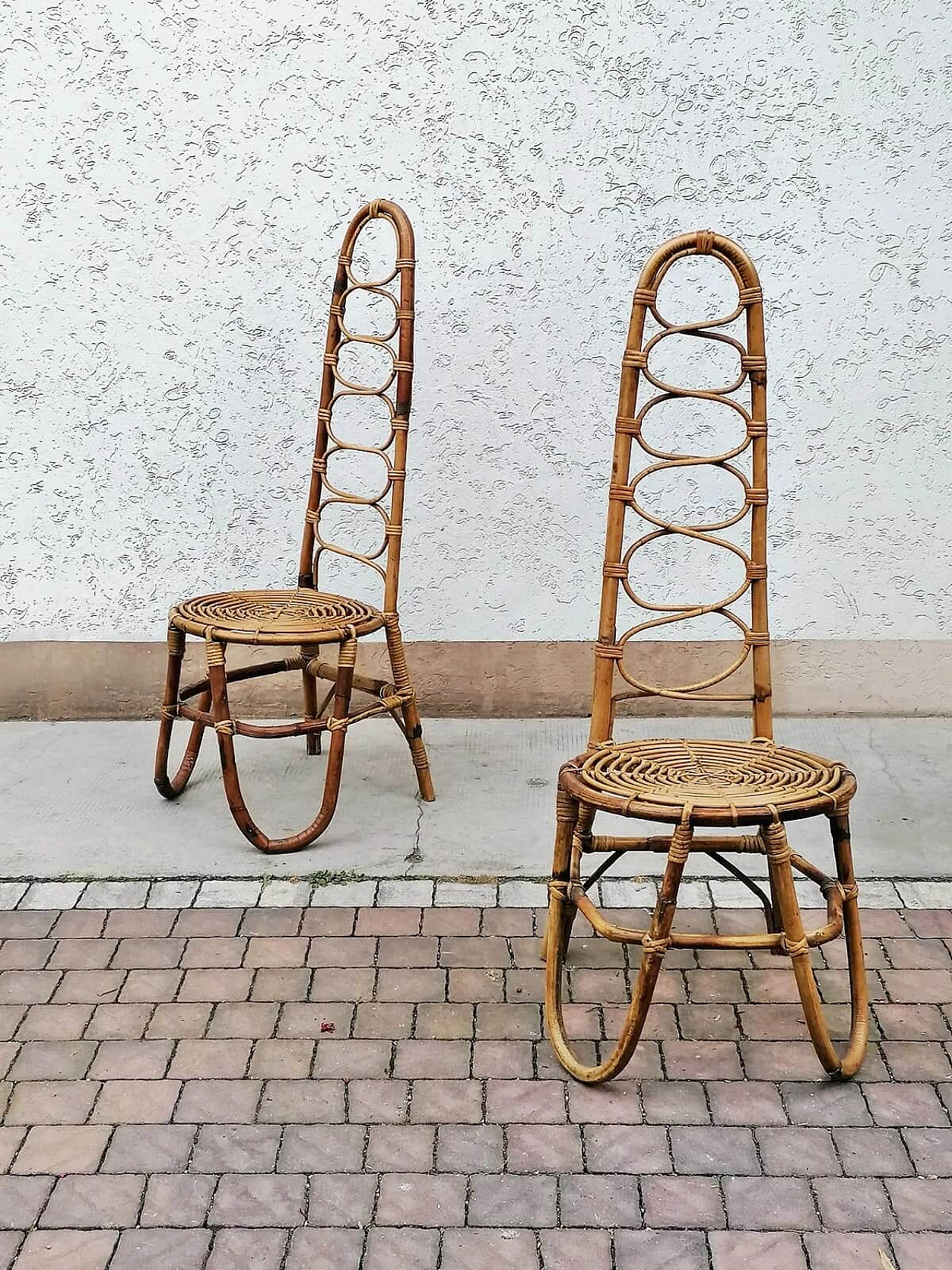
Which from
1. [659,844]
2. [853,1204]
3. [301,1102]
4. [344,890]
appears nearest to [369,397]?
[344,890]

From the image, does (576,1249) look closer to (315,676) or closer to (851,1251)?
(851,1251)

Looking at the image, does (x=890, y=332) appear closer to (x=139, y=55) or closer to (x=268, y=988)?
(x=139, y=55)

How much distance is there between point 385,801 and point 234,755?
1.94ft

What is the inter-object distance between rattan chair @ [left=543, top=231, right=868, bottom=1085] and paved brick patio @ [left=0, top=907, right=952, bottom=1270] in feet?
0.43

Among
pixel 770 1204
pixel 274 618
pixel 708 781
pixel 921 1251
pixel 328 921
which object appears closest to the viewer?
pixel 921 1251

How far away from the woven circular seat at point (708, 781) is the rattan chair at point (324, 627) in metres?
0.96

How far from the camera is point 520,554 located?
4.68m

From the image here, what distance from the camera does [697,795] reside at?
261cm

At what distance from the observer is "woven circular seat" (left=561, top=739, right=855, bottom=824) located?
2537 millimetres

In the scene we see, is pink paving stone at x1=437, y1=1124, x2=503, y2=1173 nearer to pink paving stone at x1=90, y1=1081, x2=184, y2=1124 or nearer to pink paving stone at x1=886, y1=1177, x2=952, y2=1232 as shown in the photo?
pink paving stone at x1=90, y1=1081, x2=184, y2=1124

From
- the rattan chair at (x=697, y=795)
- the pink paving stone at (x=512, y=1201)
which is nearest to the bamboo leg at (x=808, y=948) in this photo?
the rattan chair at (x=697, y=795)

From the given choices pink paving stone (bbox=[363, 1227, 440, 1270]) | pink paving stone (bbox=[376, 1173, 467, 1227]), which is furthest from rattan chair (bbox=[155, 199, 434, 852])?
pink paving stone (bbox=[363, 1227, 440, 1270])

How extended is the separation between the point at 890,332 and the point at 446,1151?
315 cm

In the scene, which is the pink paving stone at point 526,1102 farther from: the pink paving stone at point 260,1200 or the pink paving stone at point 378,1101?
the pink paving stone at point 260,1200
